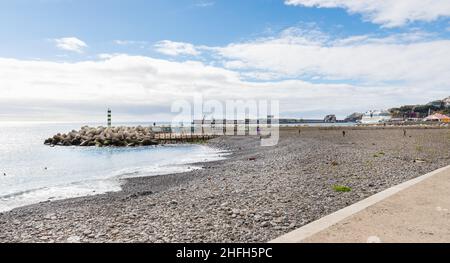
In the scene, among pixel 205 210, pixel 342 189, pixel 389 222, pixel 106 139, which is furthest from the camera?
pixel 106 139

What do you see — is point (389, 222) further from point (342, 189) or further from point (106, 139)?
point (106, 139)

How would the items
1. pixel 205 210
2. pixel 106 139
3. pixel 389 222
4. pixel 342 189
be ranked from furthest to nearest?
1. pixel 106 139
2. pixel 342 189
3. pixel 205 210
4. pixel 389 222

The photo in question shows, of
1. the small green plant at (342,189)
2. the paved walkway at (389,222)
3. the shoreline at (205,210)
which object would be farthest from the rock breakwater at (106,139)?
the paved walkway at (389,222)

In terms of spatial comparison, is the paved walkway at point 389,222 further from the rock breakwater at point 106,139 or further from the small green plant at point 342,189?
the rock breakwater at point 106,139

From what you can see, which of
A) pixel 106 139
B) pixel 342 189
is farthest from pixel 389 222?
pixel 106 139

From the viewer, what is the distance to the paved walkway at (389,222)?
674 cm

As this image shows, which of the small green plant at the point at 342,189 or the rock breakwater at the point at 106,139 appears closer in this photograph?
the small green plant at the point at 342,189

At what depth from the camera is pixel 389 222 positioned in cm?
768

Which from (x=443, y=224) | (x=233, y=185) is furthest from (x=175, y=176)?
(x=443, y=224)

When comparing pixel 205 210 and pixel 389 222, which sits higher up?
pixel 389 222

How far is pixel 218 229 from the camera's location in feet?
29.5

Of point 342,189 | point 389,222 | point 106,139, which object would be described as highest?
point 389,222

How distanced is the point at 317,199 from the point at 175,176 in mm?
12268
